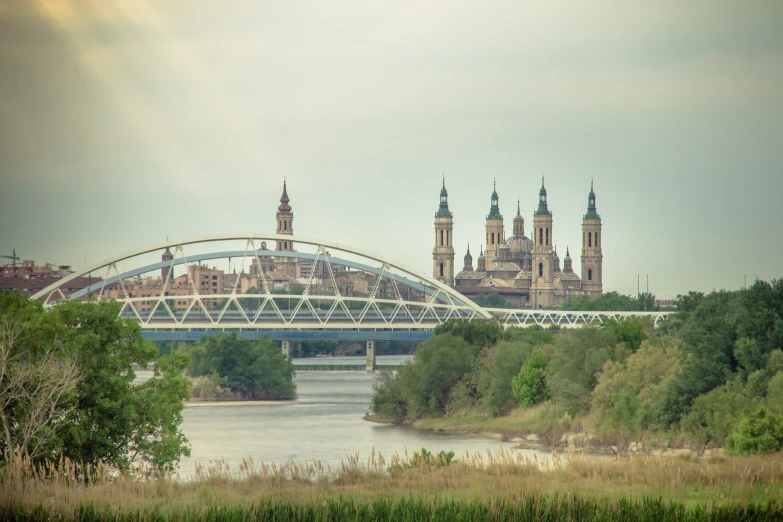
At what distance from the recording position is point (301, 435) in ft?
176

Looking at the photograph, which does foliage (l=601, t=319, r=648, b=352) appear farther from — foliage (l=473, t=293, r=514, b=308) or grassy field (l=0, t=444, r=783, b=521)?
foliage (l=473, t=293, r=514, b=308)

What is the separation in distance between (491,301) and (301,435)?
428ft

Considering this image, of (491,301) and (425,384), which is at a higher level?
(491,301)

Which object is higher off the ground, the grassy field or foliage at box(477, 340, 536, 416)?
foliage at box(477, 340, 536, 416)

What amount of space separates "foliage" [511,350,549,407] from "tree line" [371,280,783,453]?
5 cm

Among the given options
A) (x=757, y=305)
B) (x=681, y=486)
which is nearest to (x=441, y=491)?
(x=681, y=486)

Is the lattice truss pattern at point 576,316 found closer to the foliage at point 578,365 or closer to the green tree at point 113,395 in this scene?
the foliage at point 578,365

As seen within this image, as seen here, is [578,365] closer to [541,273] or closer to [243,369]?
[243,369]

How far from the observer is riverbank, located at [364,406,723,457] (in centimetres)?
4381

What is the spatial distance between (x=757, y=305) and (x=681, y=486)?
20.4 metres

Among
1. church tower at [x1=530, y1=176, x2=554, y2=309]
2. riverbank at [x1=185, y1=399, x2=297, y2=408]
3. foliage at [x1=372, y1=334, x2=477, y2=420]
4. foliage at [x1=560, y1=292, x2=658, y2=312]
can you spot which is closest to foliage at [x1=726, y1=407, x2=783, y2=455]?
foliage at [x1=372, y1=334, x2=477, y2=420]

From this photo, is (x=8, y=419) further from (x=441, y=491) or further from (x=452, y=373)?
(x=452, y=373)

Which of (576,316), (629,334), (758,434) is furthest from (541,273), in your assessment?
(758,434)

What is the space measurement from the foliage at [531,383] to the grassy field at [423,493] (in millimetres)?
25082
